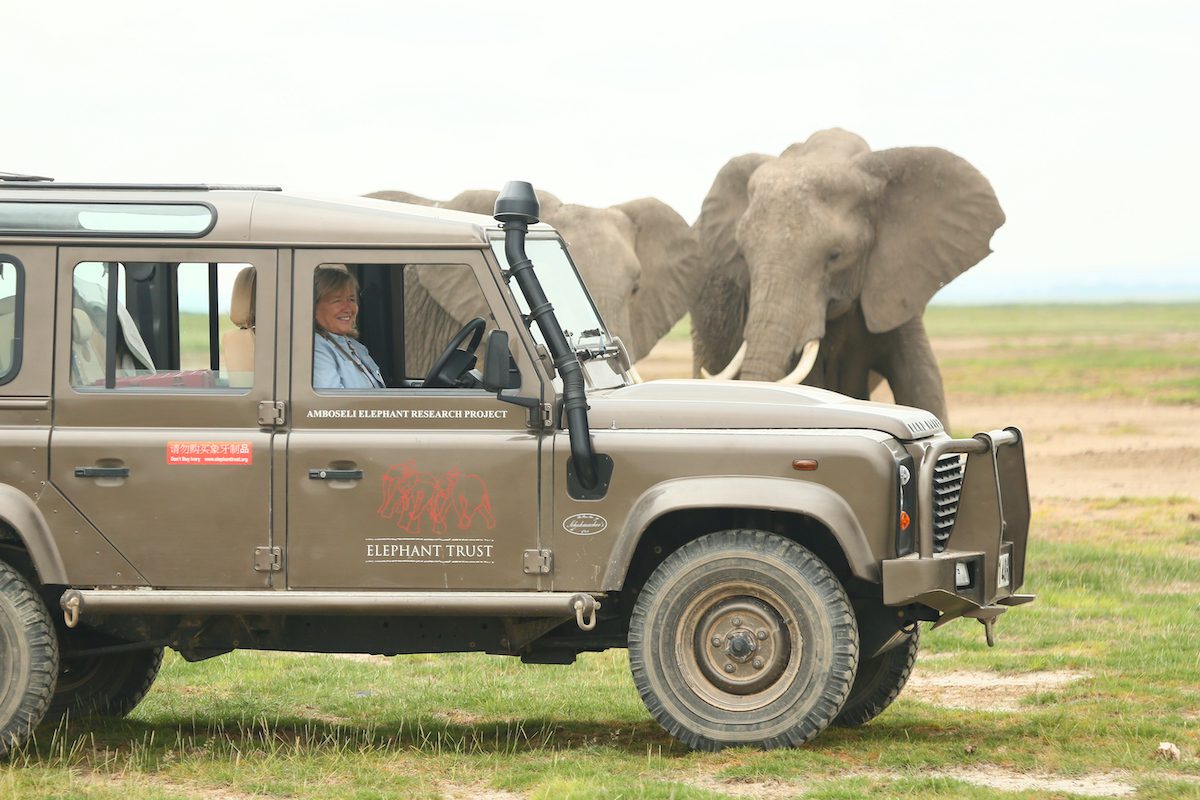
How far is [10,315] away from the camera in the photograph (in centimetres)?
851

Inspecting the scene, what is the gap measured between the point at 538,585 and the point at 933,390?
13139 mm

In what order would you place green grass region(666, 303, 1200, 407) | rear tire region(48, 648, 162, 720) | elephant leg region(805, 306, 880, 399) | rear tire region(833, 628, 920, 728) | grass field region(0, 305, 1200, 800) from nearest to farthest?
grass field region(0, 305, 1200, 800)
rear tire region(833, 628, 920, 728)
rear tire region(48, 648, 162, 720)
elephant leg region(805, 306, 880, 399)
green grass region(666, 303, 1200, 407)

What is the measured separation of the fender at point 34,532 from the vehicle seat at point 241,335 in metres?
0.95

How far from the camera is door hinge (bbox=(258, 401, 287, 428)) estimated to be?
27.2 feet

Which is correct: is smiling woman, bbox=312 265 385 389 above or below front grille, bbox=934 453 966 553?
above

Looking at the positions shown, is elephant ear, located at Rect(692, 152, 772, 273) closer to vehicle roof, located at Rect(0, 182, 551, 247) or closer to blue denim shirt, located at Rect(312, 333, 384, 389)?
blue denim shirt, located at Rect(312, 333, 384, 389)

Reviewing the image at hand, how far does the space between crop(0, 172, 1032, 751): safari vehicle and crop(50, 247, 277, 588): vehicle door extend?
1 cm

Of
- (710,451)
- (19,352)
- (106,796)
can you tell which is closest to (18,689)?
(106,796)

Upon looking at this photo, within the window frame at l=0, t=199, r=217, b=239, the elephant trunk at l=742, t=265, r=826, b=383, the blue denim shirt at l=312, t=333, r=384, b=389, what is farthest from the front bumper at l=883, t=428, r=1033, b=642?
the elephant trunk at l=742, t=265, r=826, b=383

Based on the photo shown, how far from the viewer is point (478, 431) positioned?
829 cm

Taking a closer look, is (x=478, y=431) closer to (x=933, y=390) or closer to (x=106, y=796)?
(x=106, y=796)

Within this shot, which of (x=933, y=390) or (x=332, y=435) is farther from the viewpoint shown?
(x=933, y=390)

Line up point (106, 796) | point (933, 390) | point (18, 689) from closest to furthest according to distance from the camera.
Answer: point (106, 796)
point (18, 689)
point (933, 390)

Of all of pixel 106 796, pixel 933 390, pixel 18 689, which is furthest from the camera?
pixel 933 390
